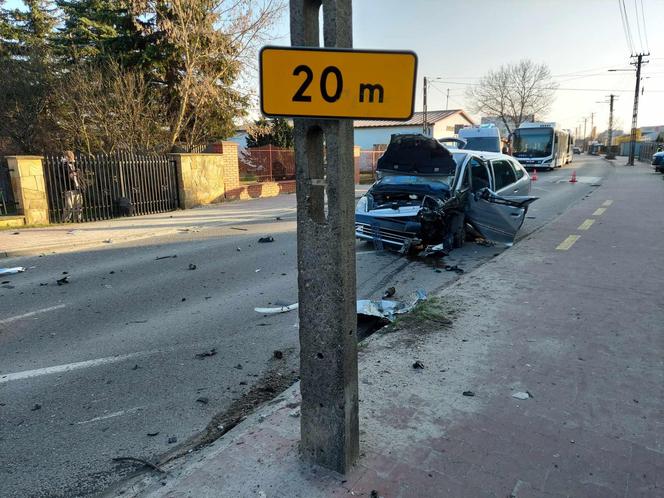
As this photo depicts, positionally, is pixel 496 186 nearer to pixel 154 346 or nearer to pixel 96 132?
pixel 154 346

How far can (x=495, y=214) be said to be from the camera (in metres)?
8.83

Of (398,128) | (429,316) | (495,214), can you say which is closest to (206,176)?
(495,214)

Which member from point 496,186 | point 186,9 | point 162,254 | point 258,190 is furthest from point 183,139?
point 496,186

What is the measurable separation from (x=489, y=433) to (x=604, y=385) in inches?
48.5

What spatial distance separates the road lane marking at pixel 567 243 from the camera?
8.52m

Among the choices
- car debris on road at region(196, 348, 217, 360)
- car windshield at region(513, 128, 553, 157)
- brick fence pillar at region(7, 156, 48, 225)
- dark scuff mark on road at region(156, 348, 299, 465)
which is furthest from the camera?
car windshield at region(513, 128, 553, 157)

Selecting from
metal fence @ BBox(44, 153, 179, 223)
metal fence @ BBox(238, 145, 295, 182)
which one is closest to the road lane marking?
metal fence @ BBox(44, 153, 179, 223)

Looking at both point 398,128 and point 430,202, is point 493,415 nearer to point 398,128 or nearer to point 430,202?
point 430,202

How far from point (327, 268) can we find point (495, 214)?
710 cm

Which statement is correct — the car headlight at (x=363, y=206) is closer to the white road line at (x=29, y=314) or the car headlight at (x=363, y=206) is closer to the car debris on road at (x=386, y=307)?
the car debris on road at (x=386, y=307)

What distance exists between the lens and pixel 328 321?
249 centimetres

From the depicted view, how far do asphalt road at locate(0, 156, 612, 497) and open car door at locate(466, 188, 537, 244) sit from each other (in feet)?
1.22

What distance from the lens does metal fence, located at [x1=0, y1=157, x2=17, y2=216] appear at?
1280 cm

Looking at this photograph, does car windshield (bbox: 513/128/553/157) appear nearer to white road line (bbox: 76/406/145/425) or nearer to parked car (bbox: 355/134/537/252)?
parked car (bbox: 355/134/537/252)
